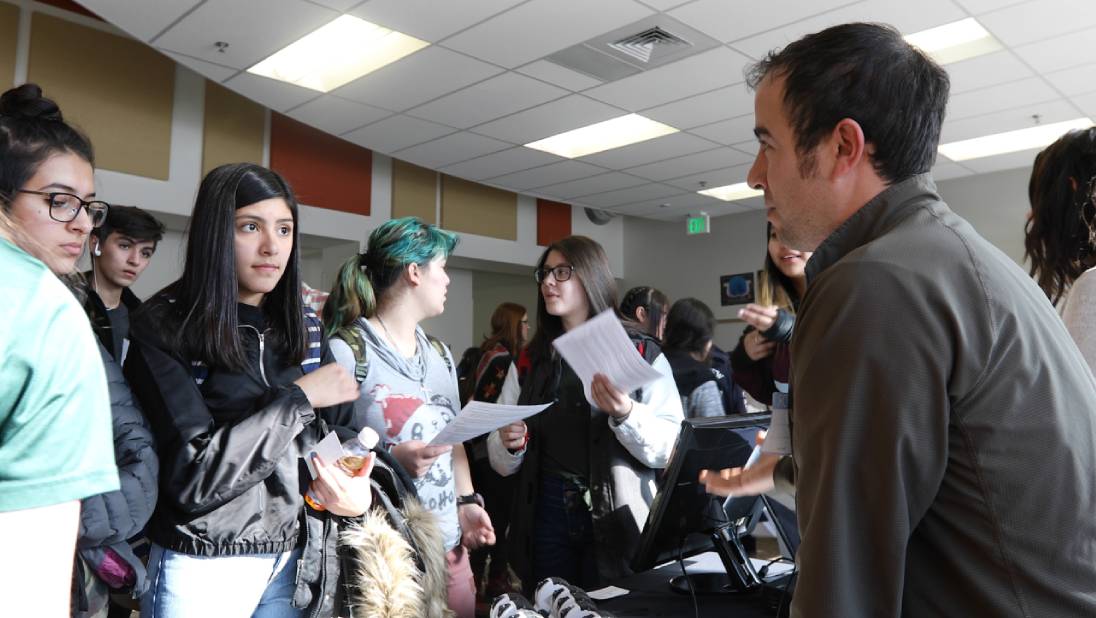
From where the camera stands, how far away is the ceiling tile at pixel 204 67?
5184 mm

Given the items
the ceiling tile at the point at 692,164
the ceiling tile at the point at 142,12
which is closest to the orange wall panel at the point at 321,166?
the ceiling tile at the point at 142,12

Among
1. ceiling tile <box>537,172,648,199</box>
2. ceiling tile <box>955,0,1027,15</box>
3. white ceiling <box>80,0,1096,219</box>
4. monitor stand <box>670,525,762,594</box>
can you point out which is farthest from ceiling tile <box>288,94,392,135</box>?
monitor stand <box>670,525,762,594</box>

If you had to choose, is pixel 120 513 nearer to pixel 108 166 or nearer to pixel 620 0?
pixel 620 0

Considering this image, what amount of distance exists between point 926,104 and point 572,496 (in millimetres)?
1637

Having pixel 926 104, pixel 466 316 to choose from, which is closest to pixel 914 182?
pixel 926 104

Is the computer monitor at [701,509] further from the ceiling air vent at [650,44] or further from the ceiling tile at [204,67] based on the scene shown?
the ceiling tile at [204,67]

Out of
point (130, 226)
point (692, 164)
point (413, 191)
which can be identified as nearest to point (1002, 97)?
point (692, 164)

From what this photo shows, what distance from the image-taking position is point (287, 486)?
57.1 inches

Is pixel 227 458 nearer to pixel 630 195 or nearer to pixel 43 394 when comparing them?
pixel 43 394

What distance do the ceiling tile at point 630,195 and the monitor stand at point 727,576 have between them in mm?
6961

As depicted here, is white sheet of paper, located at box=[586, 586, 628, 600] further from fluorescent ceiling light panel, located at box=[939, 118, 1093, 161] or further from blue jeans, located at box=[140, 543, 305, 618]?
fluorescent ceiling light panel, located at box=[939, 118, 1093, 161]

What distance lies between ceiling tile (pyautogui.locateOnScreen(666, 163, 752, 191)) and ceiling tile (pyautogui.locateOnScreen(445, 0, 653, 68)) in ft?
10.4

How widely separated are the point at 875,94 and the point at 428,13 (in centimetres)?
411

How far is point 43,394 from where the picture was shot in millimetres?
616
